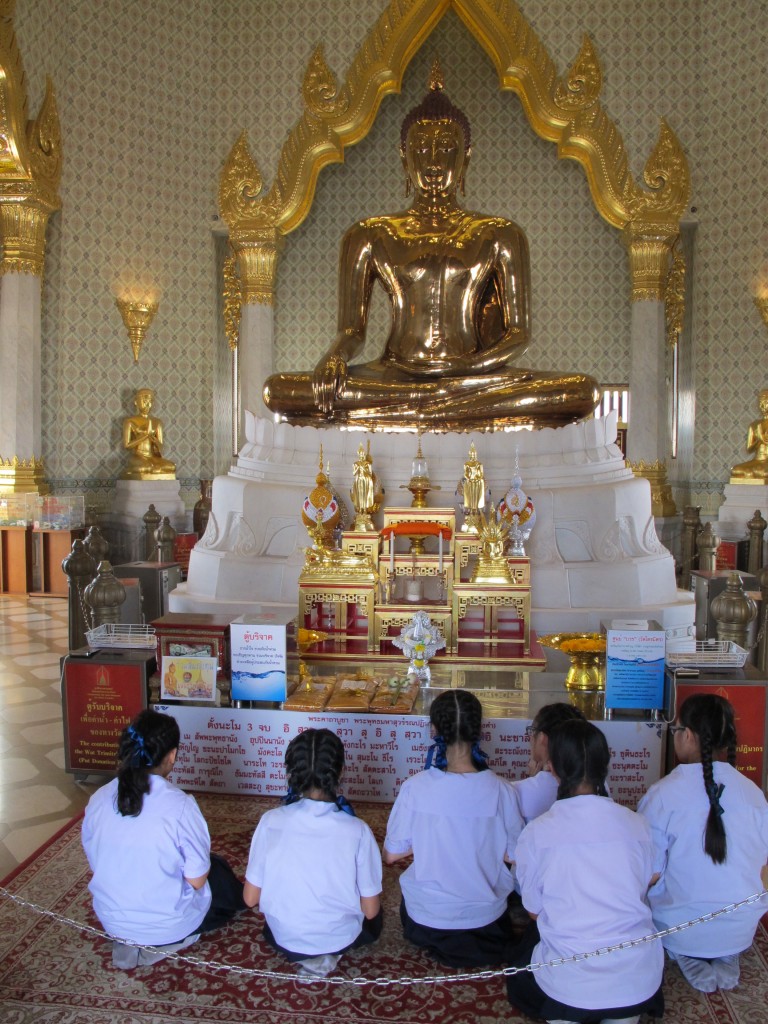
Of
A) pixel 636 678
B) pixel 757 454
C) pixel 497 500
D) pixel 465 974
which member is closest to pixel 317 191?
pixel 757 454

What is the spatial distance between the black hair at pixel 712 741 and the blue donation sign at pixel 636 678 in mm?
842

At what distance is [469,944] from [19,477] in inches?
298

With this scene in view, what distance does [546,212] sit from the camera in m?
10.5

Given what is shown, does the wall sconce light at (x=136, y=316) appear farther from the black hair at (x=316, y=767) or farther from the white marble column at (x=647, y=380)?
the black hair at (x=316, y=767)

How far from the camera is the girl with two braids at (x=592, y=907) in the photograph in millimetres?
1999

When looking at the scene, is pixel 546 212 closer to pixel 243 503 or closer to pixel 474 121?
pixel 474 121

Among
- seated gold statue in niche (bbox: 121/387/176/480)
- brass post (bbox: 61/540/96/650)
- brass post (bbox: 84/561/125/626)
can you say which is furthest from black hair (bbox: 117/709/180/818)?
seated gold statue in niche (bbox: 121/387/176/480)

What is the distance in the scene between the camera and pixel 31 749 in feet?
12.8

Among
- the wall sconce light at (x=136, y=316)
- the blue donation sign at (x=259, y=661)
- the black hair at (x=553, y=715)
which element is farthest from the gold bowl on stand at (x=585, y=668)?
the wall sconce light at (x=136, y=316)

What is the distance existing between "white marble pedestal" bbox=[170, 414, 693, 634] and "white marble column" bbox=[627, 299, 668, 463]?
15.9ft

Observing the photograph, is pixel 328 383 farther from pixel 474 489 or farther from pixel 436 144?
pixel 436 144

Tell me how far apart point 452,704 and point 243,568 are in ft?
8.79

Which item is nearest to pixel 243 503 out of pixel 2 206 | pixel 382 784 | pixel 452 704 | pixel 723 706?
pixel 382 784

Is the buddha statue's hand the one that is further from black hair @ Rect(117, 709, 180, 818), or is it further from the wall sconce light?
the wall sconce light
